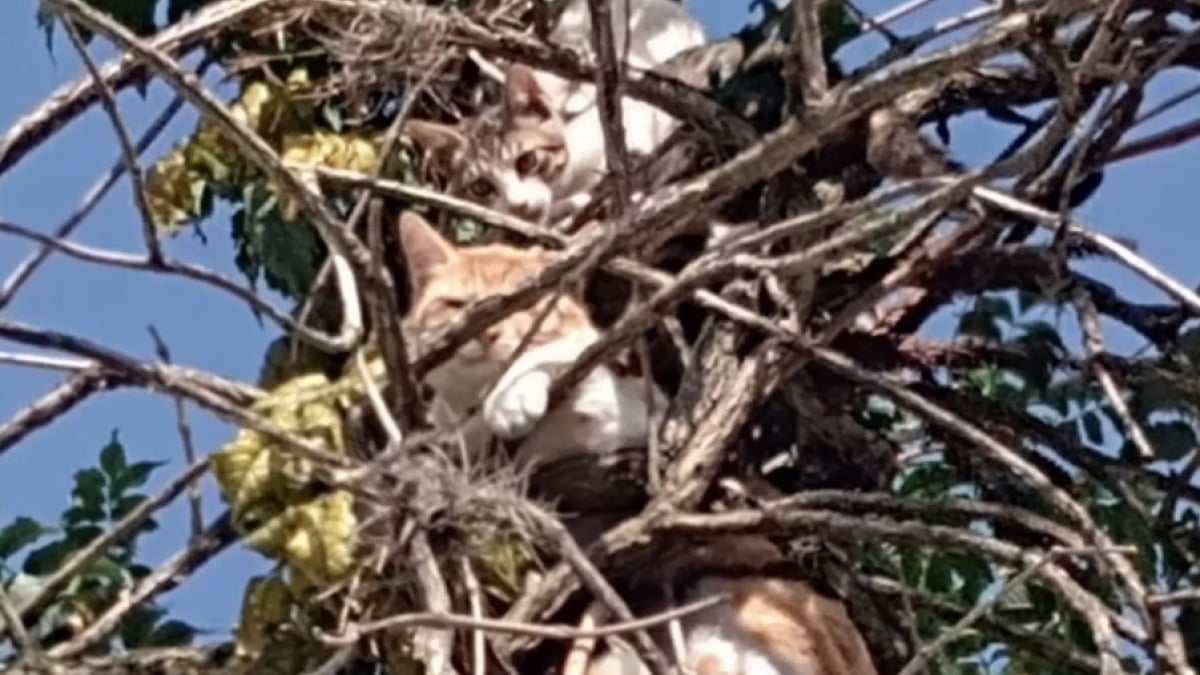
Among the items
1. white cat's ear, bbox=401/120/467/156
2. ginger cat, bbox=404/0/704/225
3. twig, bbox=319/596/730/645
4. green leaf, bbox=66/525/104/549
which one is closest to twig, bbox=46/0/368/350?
twig, bbox=319/596/730/645

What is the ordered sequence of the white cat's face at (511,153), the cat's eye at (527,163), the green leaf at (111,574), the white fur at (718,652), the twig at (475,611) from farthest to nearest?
the cat's eye at (527,163)
the white cat's face at (511,153)
the green leaf at (111,574)
the white fur at (718,652)
the twig at (475,611)

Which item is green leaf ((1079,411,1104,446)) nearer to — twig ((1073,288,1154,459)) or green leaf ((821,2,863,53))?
twig ((1073,288,1154,459))

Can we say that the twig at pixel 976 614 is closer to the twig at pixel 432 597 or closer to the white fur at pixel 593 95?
the twig at pixel 432 597

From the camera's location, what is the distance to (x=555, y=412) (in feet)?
9.62

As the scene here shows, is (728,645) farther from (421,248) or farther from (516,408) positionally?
(421,248)

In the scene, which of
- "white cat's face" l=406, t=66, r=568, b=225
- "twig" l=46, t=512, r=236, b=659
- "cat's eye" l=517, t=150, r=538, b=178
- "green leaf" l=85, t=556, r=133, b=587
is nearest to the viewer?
"twig" l=46, t=512, r=236, b=659

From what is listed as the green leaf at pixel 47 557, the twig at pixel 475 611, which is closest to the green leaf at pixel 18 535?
the green leaf at pixel 47 557

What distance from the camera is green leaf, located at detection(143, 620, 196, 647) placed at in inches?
115

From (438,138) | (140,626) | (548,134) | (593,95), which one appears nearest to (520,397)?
(140,626)

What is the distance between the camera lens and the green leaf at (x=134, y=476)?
3080 mm

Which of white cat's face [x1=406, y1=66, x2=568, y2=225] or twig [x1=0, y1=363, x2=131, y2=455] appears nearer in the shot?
twig [x1=0, y1=363, x2=131, y2=455]

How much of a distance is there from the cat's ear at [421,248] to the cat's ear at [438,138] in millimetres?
90

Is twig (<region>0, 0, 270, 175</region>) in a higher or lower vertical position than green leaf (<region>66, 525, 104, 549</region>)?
higher

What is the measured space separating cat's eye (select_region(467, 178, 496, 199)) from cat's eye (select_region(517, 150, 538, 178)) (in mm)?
47
